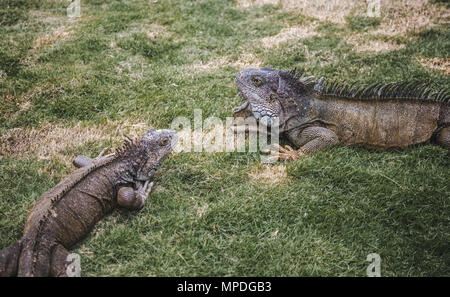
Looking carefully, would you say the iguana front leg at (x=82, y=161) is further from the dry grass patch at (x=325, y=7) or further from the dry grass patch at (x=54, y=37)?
the dry grass patch at (x=325, y=7)

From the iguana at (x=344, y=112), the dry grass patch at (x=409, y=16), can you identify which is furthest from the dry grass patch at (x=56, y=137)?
the dry grass patch at (x=409, y=16)

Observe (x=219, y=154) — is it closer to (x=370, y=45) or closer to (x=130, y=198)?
(x=130, y=198)

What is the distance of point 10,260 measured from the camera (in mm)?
2701

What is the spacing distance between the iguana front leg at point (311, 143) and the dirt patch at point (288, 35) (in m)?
3.02

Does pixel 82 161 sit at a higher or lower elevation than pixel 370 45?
lower

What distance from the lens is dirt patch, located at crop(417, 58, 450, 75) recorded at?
5.73 m

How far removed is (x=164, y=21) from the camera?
24.9 ft

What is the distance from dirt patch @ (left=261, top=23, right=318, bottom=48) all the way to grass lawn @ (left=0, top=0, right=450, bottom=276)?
5cm

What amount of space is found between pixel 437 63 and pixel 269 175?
161 inches

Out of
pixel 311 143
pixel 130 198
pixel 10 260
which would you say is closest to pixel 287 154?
pixel 311 143
